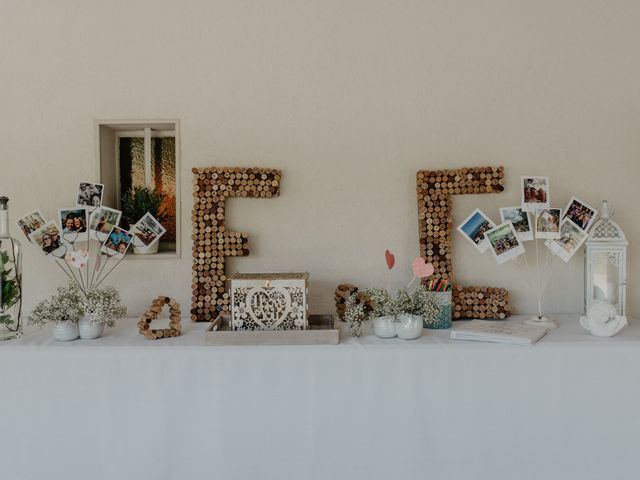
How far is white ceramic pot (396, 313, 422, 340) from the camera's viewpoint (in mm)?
1803

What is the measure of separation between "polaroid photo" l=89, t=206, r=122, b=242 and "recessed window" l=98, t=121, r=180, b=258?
12 cm

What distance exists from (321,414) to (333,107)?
4.19 feet

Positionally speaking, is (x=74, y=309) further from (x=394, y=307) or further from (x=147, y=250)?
(x=394, y=307)

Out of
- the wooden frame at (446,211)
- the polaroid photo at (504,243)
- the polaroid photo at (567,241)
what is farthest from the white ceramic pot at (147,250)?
the polaroid photo at (567,241)

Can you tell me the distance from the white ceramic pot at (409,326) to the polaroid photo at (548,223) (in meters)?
0.73

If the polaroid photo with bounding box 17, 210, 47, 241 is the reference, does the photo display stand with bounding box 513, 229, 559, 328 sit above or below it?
below

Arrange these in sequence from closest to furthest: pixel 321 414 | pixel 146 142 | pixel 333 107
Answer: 1. pixel 321 414
2. pixel 333 107
3. pixel 146 142

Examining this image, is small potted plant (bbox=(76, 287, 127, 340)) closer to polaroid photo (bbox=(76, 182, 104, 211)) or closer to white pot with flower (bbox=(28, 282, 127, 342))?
white pot with flower (bbox=(28, 282, 127, 342))

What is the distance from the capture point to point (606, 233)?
2.09 m

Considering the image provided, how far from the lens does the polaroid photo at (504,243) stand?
83.8 inches

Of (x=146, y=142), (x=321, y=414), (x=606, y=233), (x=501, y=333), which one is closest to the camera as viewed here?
(x=321, y=414)

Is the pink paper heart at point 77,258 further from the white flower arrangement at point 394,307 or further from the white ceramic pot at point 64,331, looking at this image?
the white flower arrangement at point 394,307

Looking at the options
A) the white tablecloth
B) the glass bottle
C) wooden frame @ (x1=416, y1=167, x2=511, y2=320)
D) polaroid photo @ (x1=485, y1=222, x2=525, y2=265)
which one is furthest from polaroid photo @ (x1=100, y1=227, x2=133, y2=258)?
polaroid photo @ (x1=485, y1=222, x2=525, y2=265)

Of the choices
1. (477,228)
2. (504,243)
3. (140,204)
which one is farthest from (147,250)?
(504,243)
